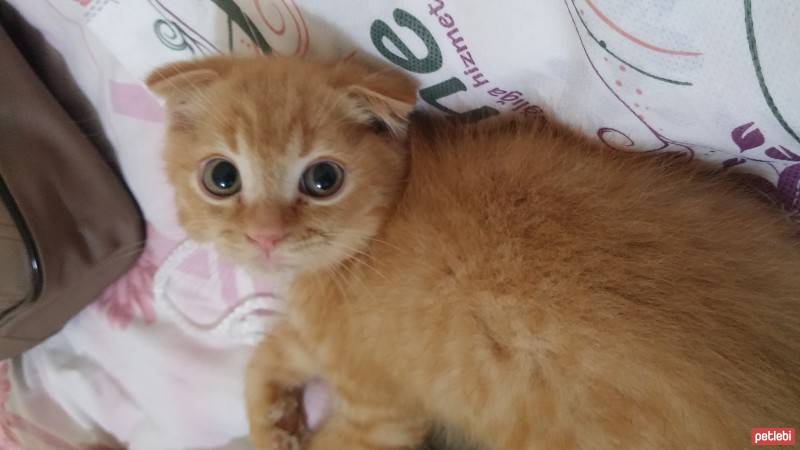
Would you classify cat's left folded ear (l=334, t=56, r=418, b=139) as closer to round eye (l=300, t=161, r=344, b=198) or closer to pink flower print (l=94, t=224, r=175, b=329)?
round eye (l=300, t=161, r=344, b=198)

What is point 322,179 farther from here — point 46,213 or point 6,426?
point 6,426

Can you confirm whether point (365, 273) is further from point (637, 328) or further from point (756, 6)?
point (756, 6)

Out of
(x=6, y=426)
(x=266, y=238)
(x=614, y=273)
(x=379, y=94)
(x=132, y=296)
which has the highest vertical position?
(x=379, y=94)

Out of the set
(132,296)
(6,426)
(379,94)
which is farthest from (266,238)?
(6,426)

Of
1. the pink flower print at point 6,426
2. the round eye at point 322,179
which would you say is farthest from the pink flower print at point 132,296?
the round eye at point 322,179

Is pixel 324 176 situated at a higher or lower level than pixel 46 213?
higher

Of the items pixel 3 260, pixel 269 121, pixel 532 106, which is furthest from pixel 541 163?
pixel 3 260

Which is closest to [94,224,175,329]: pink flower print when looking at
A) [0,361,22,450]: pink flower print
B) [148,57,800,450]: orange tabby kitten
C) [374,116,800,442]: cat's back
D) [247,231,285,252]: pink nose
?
[0,361,22,450]: pink flower print

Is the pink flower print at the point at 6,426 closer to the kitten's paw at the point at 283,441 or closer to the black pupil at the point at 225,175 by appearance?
the kitten's paw at the point at 283,441
